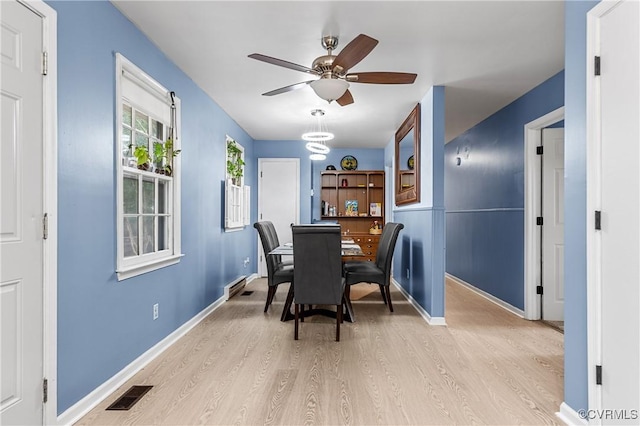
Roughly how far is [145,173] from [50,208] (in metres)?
1.02

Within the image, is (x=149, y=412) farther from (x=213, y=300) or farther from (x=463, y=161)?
(x=463, y=161)

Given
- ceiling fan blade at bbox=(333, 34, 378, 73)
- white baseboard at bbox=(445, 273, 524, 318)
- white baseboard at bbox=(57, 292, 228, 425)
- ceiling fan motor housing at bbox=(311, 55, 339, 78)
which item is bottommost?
white baseboard at bbox=(445, 273, 524, 318)

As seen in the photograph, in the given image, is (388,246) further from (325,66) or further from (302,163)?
(302,163)

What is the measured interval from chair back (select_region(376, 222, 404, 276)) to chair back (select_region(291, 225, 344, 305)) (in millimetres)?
1071

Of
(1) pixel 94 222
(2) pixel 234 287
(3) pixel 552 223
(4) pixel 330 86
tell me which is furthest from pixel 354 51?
(2) pixel 234 287

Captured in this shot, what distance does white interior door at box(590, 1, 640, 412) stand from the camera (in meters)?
1.62

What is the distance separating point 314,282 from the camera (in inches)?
132

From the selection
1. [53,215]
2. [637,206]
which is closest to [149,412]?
[53,215]

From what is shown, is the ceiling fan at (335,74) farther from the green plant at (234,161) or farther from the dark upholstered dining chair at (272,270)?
the green plant at (234,161)

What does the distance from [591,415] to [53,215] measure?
2815mm

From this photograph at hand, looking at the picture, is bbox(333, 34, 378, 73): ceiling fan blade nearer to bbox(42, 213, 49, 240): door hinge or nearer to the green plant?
bbox(42, 213, 49, 240): door hinge

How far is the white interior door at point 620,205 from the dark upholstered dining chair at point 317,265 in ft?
6.20

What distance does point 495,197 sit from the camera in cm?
497

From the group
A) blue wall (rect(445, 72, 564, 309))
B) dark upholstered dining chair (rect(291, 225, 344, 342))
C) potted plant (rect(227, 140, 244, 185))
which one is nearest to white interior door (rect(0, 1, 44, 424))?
dark upholstered dining chair (rect(291, 225, 344, 342))
